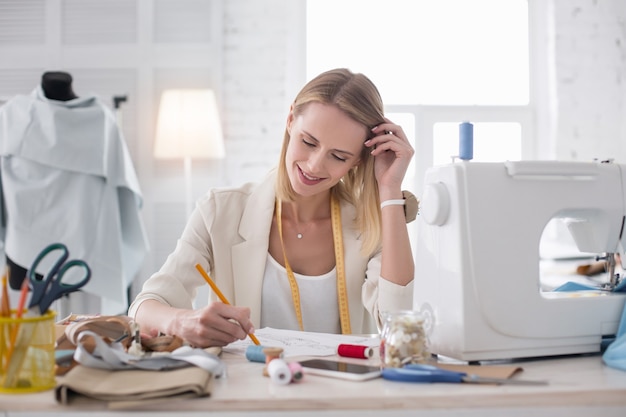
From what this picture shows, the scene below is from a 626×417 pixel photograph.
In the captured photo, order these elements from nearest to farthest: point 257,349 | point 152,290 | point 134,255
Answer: point 257,349
point 152,290
point 134,255

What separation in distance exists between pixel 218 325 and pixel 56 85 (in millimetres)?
2508

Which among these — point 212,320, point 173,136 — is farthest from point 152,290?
point 173,136

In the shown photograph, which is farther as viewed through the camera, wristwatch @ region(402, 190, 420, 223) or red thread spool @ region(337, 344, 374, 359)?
wristwatch @ region(402, 190, 420, 223)

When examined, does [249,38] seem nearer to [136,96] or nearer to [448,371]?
[136,96]

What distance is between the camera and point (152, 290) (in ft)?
5.69

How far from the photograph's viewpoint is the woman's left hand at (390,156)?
192cm

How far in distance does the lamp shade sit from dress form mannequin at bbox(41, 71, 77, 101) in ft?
2.32

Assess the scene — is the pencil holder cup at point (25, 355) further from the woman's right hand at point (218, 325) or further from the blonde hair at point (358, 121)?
the blonde hair at point (358, 121)

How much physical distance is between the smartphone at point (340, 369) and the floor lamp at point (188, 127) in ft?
9.61

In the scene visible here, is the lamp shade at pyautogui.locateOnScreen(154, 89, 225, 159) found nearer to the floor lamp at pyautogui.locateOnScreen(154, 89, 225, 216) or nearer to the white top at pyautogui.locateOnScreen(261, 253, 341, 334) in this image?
the floor lamp at pyautogui.locateOnScreen(154, 89, 225, 216)

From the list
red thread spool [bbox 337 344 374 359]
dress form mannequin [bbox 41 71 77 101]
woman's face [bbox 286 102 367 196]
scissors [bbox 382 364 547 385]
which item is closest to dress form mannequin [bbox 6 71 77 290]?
dress form mannequin [bbox 41 71 77 101]

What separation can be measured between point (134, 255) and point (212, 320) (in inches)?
99.3

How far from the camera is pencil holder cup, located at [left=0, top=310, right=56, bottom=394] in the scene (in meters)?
1.08

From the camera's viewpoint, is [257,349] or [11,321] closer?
[11,321]
